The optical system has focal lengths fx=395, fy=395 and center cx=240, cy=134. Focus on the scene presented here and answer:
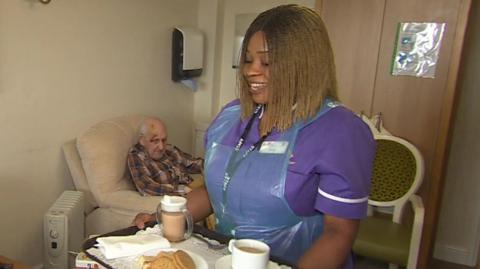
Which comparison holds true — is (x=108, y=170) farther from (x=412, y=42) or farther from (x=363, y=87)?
(x=412, y=42)

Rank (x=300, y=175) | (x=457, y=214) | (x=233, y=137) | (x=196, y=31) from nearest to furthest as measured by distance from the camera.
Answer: (x=300, y=175), (x=233, y=137), (x=457, y=214), (x=196, y=31)

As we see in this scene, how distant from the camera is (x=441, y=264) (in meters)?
2.70

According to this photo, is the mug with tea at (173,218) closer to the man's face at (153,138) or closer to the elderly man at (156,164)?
the elderly man at (156,164)

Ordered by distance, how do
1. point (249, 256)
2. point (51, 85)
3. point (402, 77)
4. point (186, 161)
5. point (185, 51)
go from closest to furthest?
1. point (249, 256)
2. point (51, 85)
3. point (402, 77)
4. point (186, 161)
5. point (185, 51)

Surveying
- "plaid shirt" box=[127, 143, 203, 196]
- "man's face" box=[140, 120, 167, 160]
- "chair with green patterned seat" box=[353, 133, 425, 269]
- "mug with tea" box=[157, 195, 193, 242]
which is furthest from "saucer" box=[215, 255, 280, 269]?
"man's face" box=[140, 120, 167, 160]

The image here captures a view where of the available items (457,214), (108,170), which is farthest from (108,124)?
(457,214)

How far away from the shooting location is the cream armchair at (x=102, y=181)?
6.88 feet

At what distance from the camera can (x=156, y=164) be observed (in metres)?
2.43

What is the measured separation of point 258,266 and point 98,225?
168cm

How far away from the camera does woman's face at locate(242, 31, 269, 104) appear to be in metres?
0.98

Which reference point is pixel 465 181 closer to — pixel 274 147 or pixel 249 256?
pixel 274 147

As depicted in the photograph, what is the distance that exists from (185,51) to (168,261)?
238cm

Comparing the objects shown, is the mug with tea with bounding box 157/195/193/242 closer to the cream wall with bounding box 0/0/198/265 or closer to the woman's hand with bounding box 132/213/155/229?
the woman's hand with bounding box 132/213/155/229

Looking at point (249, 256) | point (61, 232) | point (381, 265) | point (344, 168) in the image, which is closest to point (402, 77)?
point (381, 265)
